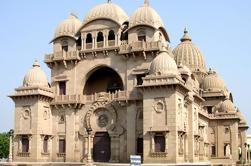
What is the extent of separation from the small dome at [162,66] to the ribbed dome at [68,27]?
11.0 m

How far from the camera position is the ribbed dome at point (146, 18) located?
39844 mm

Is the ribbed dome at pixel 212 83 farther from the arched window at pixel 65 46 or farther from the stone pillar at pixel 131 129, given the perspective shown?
the arched window at pixel 65 46

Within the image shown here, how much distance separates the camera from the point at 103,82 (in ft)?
147

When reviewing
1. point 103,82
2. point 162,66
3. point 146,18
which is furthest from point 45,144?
point 146,18

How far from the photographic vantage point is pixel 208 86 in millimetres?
57125

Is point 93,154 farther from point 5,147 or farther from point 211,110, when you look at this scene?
point 5,147

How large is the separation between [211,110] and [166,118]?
21.9 metres

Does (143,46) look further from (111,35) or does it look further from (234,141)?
(234,141)

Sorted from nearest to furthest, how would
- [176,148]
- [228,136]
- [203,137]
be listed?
[176,148] < [203,137] < [228,136]

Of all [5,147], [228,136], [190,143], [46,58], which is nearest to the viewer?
[190,143]

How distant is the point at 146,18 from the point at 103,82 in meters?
9.04

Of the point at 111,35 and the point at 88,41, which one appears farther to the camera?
the point at 88,41

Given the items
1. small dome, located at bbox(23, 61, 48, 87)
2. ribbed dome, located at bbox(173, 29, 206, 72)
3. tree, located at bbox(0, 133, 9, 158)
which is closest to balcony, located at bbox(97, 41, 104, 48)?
small dome, located at bbox(23, 61, 48, 87)

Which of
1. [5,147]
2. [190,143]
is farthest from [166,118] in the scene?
[5,147]
